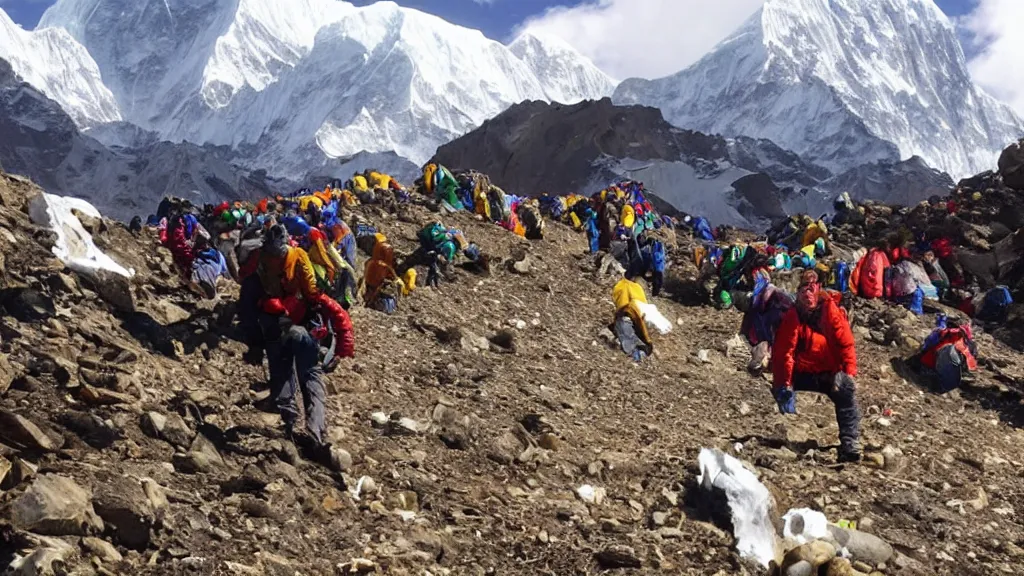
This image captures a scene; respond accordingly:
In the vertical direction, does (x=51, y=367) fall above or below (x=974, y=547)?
above

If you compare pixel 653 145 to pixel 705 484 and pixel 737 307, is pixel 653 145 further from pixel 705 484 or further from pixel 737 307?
pixel 705 484

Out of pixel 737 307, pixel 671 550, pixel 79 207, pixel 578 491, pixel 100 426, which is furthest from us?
pixel 737 307

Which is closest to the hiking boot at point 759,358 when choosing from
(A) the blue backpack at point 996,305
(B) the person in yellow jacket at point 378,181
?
(A) the blue backpack at point 996,305

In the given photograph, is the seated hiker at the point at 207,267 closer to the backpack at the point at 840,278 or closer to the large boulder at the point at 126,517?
the large boulder at the point at 126,517

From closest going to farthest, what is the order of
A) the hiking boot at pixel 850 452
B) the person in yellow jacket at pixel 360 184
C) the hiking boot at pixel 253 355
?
1. the hiking boot at pixel 253 355
2. the hiking boot at pixel 850 452
3. the person in yellow jacket at pixel 360 184

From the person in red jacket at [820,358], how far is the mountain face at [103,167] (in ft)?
536

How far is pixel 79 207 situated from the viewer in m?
9.61

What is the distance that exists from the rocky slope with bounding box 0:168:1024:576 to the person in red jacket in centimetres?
40

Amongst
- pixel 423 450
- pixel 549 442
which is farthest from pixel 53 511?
pixel 549 442

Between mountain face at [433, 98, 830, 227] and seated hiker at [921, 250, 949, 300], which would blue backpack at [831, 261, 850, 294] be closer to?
seated hiker at [921, 250, 949, 300]

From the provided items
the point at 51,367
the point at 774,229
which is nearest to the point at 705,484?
the point at 51,367

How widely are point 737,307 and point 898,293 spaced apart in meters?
3.18

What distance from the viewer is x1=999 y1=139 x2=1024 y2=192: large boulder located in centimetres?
2203

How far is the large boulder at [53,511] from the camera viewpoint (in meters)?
3.72
